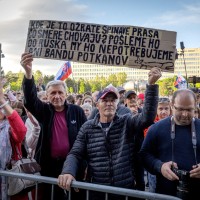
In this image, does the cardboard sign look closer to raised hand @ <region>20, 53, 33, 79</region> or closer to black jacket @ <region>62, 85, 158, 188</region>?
raised hand @ <region>20, 53, 33, 79</region>

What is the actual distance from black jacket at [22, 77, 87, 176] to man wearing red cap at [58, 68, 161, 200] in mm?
633

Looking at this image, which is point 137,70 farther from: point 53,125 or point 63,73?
point 53,125

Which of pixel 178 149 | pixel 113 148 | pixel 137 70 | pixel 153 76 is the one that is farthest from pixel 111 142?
pixel 137 70

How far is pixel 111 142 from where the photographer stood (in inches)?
116

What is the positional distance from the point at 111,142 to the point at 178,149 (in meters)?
0.61

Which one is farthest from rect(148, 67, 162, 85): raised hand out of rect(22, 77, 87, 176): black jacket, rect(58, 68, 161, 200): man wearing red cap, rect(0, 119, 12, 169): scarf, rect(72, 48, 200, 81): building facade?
rect(72, 48, 200, 81): building facade

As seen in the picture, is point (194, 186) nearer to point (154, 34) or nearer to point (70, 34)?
point (154, 34)

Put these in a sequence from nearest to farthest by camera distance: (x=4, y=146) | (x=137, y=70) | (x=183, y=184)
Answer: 1. (x=183, y=184)
2. (x=4, y=146)
3. (x=137, y=70)

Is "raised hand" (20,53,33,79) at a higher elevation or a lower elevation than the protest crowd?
higher

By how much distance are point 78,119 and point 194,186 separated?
165 cm

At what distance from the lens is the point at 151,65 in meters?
3.24

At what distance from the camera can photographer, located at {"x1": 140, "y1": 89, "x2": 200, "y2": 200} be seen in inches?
102

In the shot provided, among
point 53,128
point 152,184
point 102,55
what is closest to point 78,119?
point 53,128

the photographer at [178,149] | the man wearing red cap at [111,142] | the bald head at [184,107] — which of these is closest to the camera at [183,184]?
the photographer at [178,149]
